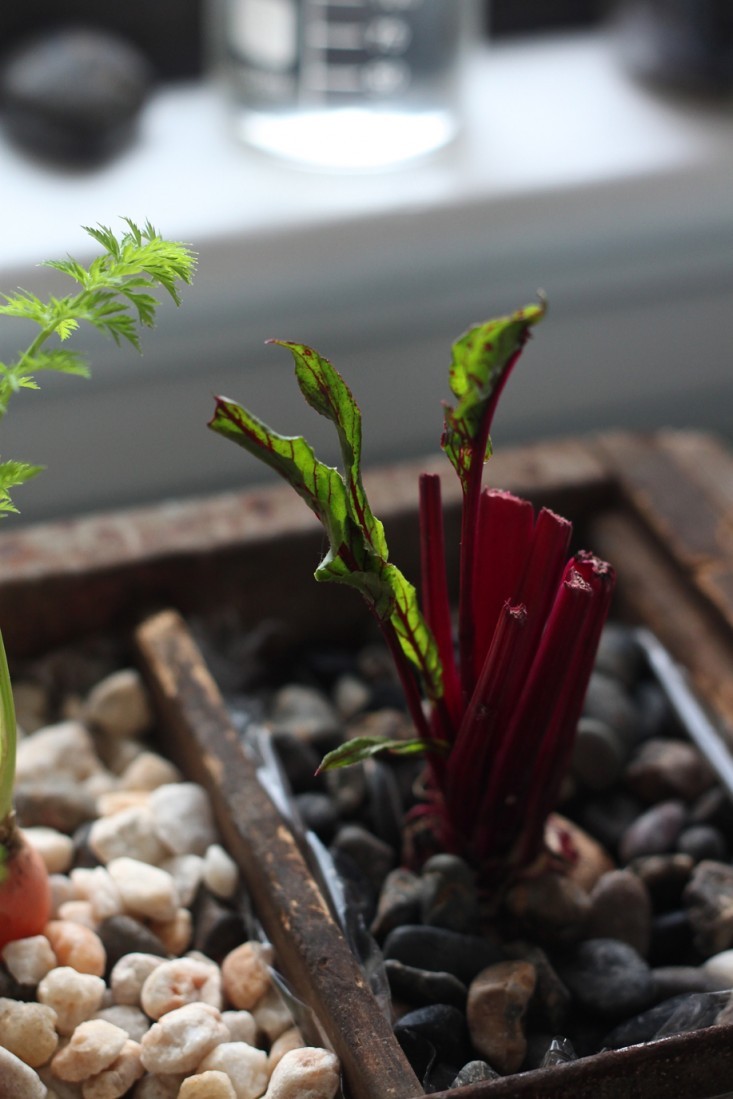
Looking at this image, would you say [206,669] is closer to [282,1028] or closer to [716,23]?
[282,1028]

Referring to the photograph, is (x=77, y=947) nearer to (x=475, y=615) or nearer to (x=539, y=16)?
(x=475, y=615)

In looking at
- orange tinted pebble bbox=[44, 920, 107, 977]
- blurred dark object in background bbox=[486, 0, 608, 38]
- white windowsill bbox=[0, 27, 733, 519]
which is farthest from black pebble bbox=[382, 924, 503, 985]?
blurred dark object in background bbox=[486, 0, 608, 38]

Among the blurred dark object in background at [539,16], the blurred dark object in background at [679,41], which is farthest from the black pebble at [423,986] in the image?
the blurred dark object in background at [539,16]

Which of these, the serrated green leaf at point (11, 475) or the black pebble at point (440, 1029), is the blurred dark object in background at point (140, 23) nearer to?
the serrated green leaf at point (11, 475)

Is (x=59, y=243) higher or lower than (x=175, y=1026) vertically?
higher

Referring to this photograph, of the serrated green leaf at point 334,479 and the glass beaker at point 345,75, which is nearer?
the serrated green leaf at point 334,479

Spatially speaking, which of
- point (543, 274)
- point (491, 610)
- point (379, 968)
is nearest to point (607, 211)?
point (543, 274)
